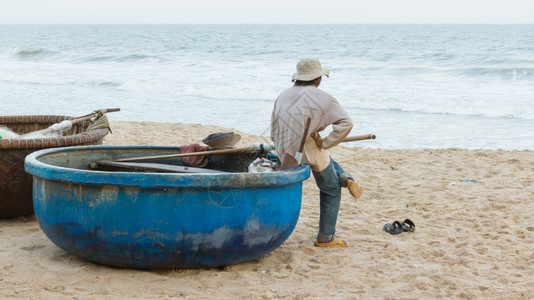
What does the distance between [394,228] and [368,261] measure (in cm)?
88

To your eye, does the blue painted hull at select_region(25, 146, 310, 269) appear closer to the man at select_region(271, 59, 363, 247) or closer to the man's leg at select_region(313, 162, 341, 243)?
the man at select_region(271, 59, 363, 247)

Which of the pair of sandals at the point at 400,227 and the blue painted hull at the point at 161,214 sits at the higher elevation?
the blue painted hull at the point at 161,214

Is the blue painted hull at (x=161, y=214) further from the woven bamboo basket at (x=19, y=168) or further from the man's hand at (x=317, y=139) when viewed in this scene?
the woven bamboo basket at (x=19, y=168)

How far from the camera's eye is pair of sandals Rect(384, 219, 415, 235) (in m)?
5.16

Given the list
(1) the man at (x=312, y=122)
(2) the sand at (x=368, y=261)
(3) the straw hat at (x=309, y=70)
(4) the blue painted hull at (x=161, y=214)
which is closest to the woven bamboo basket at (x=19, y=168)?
(2) the sand at (x=368, y=261)

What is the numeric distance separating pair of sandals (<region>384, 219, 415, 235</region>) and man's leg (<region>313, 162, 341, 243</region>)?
66cm

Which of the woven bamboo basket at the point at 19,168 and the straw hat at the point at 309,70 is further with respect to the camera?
the woven bamboo basket at the point at 19,168

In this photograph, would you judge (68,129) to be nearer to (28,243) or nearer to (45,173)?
(28,243)

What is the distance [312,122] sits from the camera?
13.9ft

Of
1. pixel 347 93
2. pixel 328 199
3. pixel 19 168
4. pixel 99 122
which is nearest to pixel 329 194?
pixel 328 199

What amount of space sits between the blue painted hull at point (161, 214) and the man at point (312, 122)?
30 centimetres

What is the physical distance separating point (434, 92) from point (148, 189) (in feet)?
50.8

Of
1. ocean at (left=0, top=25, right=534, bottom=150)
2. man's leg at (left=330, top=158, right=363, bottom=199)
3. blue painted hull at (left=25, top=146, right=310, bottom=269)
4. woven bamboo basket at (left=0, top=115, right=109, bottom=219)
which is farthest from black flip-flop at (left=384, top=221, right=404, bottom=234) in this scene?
ocean at (left=0, top=25, right=534, bottom=150)

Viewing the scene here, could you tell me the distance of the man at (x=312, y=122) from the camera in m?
4.23
